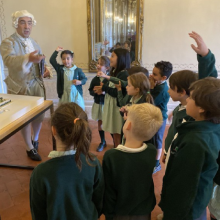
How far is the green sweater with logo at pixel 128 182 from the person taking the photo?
48.2 inches

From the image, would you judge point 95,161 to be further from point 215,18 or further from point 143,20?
point 215,18

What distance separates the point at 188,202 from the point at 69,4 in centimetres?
369

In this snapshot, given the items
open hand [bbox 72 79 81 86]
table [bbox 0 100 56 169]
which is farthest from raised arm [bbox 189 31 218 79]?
open hand [bbox 72 79 81 86]

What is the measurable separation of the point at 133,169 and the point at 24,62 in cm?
179

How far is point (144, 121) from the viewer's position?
1.24 meters

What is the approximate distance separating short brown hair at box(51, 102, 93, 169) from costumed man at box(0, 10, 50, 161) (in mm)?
1380

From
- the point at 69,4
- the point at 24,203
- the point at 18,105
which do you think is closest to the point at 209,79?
the point at 18,105

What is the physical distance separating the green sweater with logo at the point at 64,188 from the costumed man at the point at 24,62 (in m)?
1.54

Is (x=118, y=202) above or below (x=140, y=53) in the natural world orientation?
below

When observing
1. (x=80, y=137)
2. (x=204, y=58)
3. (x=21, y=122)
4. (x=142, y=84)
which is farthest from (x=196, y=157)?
(x=21, y=122)

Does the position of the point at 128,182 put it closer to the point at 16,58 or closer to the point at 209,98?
the point at 209,98

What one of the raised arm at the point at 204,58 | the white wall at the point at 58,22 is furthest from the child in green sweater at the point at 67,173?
the white wall at the point at 58,22

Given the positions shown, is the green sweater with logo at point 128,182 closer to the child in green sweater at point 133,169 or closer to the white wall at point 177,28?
the child in green sweater at point 133,169

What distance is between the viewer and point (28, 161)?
2900 millimetres
